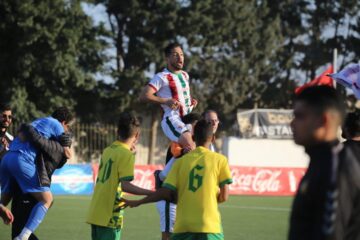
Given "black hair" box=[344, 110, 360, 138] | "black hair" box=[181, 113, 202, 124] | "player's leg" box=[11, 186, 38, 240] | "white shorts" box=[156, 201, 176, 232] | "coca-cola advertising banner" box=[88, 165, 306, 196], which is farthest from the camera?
"coca-cola advertising banner" box=[88, 165, 306, 196]

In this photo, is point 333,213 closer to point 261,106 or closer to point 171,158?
point 171,158

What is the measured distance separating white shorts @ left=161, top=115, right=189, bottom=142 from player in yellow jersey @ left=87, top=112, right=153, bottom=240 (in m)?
1.30

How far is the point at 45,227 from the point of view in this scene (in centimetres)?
1553

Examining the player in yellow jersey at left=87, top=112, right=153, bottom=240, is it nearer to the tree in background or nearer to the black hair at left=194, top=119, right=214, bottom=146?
the black hair at left=194, top=119, right=214, bottom=146

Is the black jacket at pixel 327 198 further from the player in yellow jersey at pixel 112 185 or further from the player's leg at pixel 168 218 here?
the player's leg at pixel 168 218

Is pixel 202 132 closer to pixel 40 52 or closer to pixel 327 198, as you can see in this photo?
pixel 327 198

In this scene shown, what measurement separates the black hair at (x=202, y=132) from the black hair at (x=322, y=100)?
323 cm

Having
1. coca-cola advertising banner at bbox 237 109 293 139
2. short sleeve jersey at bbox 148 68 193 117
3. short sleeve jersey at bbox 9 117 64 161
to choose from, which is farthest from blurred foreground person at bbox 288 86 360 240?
coca-cola advertising banner at bbox 237 109 293 139

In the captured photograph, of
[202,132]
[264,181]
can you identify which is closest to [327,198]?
[202,132]

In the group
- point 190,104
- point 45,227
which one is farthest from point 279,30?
point 190,104

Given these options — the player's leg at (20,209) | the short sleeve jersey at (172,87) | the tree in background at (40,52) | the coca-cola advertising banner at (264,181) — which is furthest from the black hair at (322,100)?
the tree in background at (40,52)

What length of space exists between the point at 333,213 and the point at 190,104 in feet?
20.6

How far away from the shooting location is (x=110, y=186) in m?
8.36

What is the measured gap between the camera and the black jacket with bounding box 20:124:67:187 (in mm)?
10836
